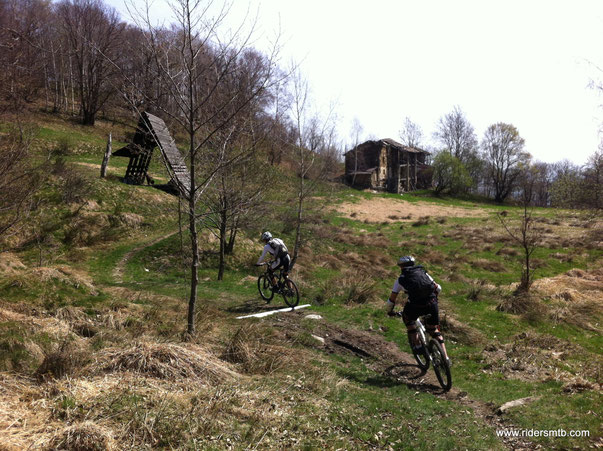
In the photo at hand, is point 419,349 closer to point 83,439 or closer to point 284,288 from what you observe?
point 284,288

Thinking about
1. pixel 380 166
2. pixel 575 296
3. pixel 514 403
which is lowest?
pixel 514 403

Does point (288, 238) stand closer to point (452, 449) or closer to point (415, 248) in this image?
Answer: point (415, 248)

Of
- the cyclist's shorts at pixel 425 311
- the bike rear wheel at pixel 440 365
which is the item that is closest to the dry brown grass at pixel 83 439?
the cyclist's shorts at pixel 425 311

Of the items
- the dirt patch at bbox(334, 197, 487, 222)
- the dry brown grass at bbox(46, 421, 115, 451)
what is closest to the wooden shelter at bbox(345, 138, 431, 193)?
the dirt patch at bbox(334, 197, 487, 222)

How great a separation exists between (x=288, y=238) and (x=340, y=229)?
7.09 metres

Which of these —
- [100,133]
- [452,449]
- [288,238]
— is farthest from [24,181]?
[100,133]

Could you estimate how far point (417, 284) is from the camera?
7305 millimetres

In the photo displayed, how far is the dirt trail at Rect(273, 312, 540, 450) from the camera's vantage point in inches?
252

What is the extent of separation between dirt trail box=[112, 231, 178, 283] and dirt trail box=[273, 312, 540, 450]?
7556mm

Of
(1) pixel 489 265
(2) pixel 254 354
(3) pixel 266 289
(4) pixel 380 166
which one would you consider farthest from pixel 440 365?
(4) pixel 380 166

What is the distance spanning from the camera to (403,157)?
7344 cm

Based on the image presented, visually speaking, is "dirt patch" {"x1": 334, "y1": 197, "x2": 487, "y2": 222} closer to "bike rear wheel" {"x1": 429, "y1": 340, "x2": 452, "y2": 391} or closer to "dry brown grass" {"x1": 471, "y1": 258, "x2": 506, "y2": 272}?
"dry brown grass" {"x1": 471, "y1": 258, "x2": 506, "y2": 272}

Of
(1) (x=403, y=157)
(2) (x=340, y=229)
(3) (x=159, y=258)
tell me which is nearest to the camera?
(3) (x=159, y=258)

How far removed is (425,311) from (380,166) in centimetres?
6288
